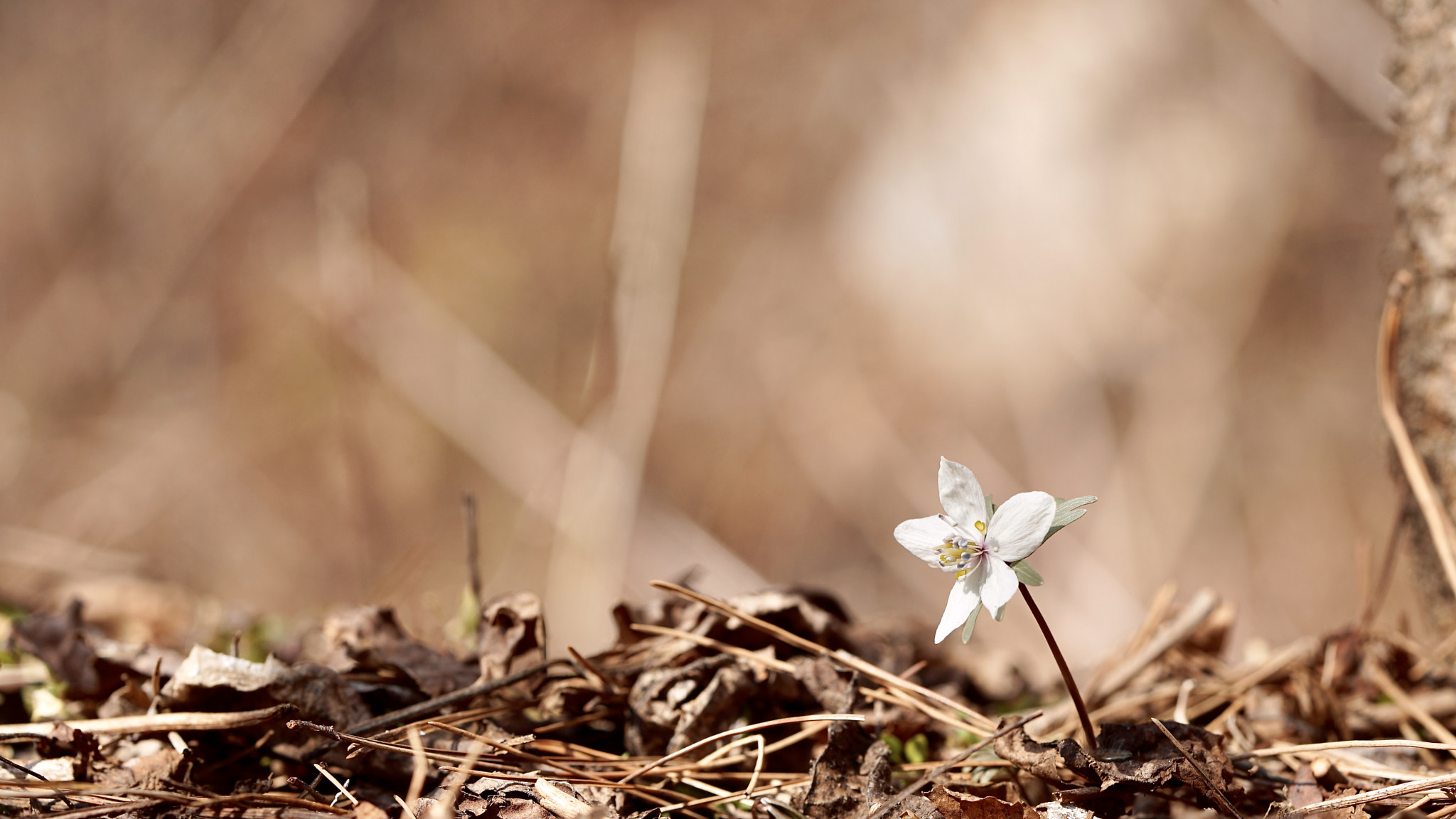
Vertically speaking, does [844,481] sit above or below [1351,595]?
above

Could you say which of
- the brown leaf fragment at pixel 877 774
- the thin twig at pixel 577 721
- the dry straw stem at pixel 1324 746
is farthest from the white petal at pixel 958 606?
the thin twig at pixel 577 721

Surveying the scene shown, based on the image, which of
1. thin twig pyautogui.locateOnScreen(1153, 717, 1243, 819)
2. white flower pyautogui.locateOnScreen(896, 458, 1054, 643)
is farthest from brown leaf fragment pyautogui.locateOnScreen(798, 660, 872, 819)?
thin twig pyautogui.locateOnScreen(1153, 717, 1243, 819)

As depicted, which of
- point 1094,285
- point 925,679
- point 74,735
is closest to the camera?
point 74,735

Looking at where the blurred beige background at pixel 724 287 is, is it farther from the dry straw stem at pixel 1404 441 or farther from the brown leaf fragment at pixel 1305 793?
the brown leaf fragment at pixel 1305 793

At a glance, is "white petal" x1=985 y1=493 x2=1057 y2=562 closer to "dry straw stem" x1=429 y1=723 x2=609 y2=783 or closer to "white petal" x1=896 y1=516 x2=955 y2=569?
"white petal" x1=896 y1=516 x2=955 y2=569

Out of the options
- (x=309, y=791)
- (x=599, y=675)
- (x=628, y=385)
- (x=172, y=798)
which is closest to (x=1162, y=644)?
(x=599, y=675)

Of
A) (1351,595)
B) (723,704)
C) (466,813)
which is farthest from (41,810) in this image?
(1351,595)

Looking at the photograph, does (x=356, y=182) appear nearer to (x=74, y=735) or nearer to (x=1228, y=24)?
(x=74, y=735)

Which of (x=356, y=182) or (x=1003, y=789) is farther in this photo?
(x=356, y=182)
